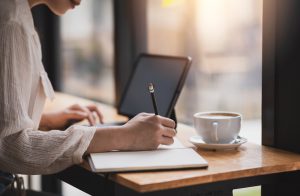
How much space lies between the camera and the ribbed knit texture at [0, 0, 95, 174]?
1.51 meters

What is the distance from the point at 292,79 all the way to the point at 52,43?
2549mm

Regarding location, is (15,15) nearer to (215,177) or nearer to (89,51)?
(215,177)

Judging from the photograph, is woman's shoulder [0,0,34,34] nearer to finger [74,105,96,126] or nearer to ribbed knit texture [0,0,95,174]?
ribbed knit texture [0,0,95,174]

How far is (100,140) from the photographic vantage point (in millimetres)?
1547

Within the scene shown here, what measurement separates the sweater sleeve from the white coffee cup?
0.34m

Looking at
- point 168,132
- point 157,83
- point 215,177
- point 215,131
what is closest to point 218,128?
point 215,131

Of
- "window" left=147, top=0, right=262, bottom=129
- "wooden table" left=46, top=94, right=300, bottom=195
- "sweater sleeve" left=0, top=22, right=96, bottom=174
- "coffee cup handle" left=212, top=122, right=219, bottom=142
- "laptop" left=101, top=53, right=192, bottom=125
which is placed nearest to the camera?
"wooden table" left=46, top=94, right=300, bottom=195

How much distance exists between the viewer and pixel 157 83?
2037 millimetres

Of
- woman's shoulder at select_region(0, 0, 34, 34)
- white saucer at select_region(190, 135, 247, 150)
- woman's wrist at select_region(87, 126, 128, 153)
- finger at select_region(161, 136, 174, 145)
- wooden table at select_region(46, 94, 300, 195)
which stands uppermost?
woman's shoulder at select_region(0, 0, 34, 34)

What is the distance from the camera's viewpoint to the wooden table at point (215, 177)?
4.46 feet

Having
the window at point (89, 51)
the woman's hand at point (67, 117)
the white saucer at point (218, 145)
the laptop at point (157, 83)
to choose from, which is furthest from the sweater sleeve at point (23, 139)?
the window at point (89, 51)

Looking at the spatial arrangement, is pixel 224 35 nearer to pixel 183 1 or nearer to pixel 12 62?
pixel 183 1

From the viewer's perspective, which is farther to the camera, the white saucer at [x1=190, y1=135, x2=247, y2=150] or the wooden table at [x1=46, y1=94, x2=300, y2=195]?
the white saucer at [x1=190, y1=135, x2=247, y2=150]

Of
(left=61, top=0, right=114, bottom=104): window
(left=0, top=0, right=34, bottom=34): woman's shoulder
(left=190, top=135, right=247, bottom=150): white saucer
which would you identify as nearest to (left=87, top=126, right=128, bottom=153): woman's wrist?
(left=190, top=135, right=247, bottom=150): white saucer
